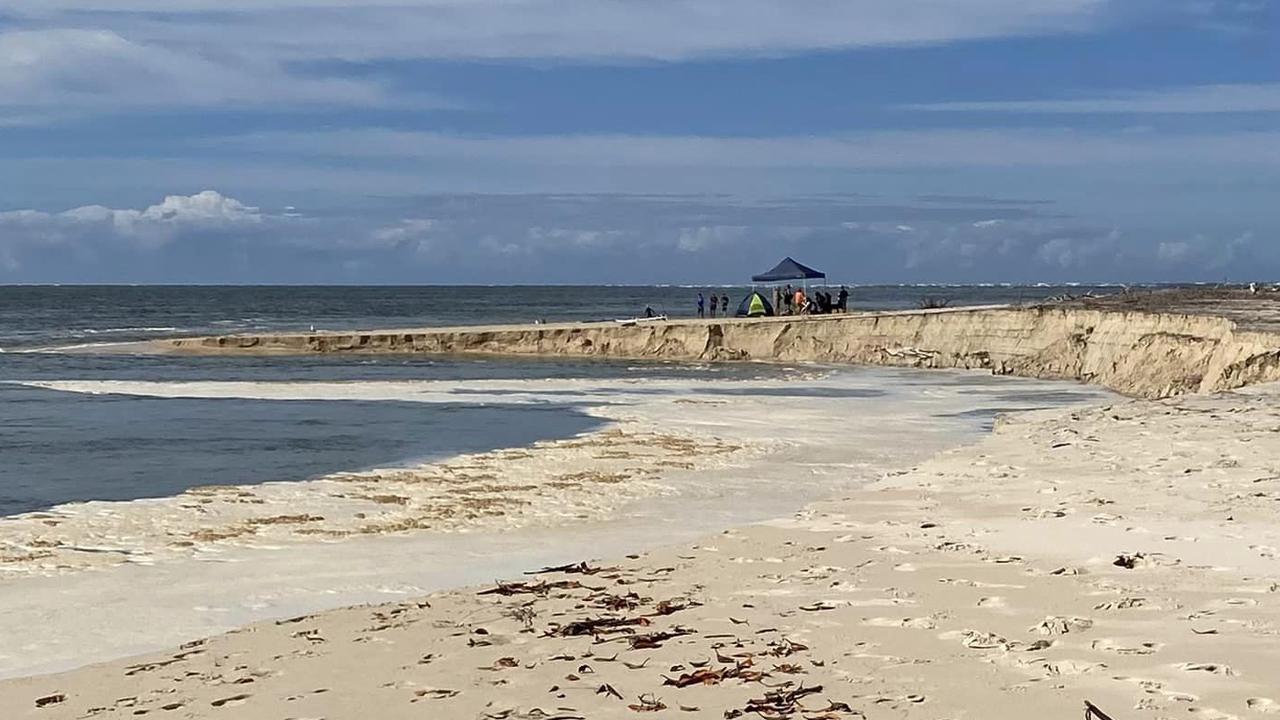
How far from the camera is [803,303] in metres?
53.6

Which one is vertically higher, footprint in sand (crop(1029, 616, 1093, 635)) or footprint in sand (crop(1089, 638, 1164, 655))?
footprint in sand (crop(1089, 638, 1164, 655))

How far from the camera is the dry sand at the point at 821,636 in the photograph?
6.32m

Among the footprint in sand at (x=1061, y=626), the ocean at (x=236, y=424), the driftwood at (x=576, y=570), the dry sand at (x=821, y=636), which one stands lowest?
the ocean at (x=236, y=424)

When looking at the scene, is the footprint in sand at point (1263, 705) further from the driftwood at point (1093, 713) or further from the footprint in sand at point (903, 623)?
the footprint in sand at point (903, 623)

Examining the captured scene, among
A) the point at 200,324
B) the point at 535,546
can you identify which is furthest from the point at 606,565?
the point at 200,324

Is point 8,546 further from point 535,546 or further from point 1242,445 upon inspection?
point 1242,445

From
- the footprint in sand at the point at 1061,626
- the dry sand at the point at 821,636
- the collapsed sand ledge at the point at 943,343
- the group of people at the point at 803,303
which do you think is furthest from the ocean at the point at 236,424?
the footprint in sand at the point at 1061,626

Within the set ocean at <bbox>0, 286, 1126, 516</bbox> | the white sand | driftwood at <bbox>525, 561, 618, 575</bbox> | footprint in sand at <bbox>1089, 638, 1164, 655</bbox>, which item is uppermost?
footprint in sand at <bbox>1089, 638, 1164, 655</bbox>

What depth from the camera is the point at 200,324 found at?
83125 millimetres

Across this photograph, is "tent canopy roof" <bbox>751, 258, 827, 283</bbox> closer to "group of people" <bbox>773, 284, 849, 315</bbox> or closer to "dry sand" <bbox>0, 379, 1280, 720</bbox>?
"group of people" <bbox>773, 284, 849, 315</bbox>

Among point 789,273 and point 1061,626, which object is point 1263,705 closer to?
point 1061,626

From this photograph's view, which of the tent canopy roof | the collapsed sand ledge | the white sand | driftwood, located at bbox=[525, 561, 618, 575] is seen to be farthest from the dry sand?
the tent canopy roof

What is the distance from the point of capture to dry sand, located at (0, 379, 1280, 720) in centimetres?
632

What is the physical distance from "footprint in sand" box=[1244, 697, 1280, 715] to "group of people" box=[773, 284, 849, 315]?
46588 mm
